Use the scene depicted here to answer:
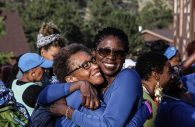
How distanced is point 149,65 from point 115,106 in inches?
57.8

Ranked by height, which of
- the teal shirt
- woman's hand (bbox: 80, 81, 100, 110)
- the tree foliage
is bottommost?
the tree foliage

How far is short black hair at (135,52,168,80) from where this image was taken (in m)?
4.82

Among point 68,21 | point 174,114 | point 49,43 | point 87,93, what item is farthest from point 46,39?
point 68,21

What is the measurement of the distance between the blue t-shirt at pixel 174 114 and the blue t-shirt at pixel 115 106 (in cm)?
62

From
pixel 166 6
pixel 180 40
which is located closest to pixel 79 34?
pixel 180 40

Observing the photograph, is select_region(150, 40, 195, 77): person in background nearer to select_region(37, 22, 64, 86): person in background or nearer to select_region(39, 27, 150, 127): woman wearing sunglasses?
select_region(37, 22, 64, 86): person in background

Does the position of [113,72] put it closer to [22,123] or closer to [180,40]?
[22,123]

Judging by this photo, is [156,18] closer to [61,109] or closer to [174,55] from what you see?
[174,55]

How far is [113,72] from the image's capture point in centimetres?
376

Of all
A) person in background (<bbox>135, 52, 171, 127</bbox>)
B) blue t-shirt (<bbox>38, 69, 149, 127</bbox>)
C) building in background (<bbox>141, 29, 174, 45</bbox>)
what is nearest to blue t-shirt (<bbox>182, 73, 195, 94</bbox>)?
person in background (<bbox>135, 52, 171, 127</bbox>)

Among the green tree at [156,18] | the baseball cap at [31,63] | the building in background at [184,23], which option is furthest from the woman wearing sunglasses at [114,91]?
the green tree at [156,18]

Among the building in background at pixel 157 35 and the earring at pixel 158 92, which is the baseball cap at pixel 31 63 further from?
the building in background at pixel 157 35

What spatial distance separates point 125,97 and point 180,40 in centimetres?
3085

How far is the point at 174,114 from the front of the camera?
431 centimetres
